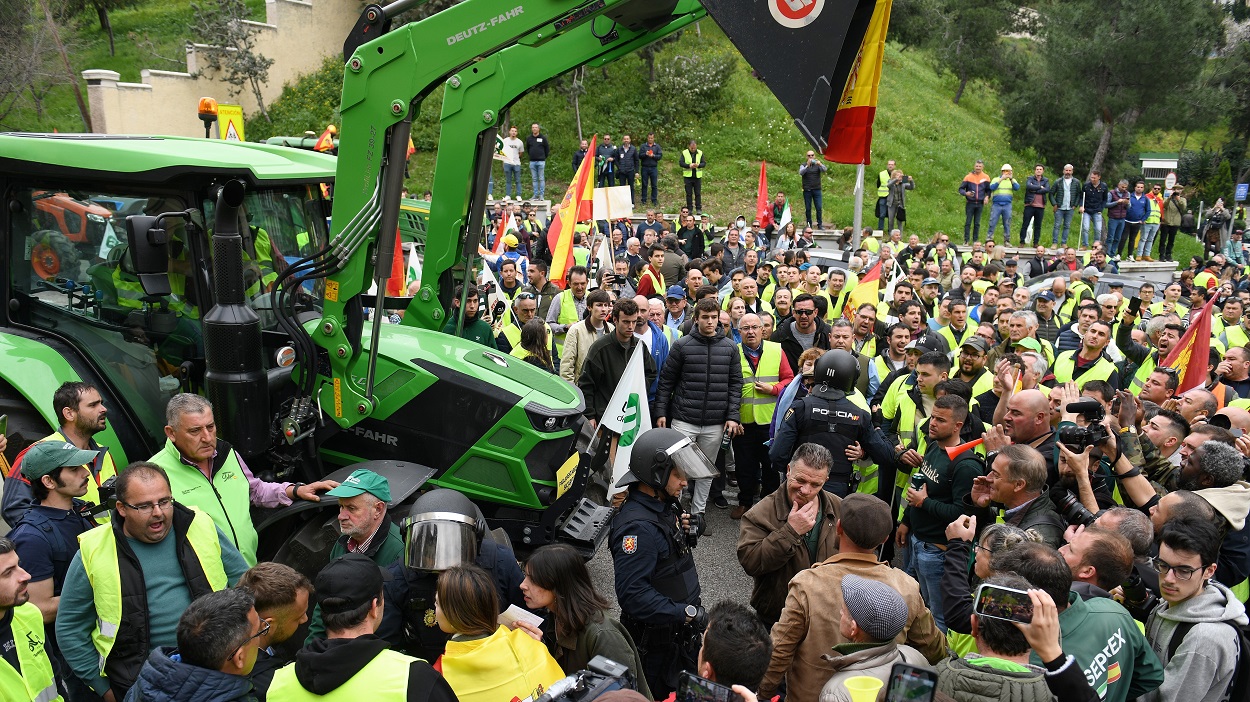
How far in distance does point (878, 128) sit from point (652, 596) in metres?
27.2

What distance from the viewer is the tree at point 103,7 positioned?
2825cm

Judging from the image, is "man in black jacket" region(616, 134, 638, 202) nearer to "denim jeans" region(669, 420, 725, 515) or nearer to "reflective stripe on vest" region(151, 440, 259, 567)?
"denim jeans" region(669, 420, 725, 515)

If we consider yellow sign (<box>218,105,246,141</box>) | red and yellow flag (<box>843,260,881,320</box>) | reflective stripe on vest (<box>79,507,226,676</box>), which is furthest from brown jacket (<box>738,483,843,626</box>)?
yellow sign (<box>218,105,246,141</box>)

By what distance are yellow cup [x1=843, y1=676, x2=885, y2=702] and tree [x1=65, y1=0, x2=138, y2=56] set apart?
31670 mm

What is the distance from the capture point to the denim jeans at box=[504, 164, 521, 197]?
2328 cm

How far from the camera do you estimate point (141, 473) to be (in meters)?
3.75

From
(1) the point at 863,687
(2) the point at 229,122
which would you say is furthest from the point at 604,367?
(2) the point at 229,122

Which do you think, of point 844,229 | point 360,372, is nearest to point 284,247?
point 360,372

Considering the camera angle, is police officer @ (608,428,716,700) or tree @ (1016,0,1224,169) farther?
tree @ (1016,0,1224,169)

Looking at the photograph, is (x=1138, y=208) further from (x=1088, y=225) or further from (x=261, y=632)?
(x=261, y=632)

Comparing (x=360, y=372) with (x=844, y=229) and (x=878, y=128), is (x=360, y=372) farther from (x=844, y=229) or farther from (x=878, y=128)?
(x=878, y=128)

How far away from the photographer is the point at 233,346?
484cm

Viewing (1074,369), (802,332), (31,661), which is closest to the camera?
(31,661)

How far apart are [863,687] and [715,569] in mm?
4125
